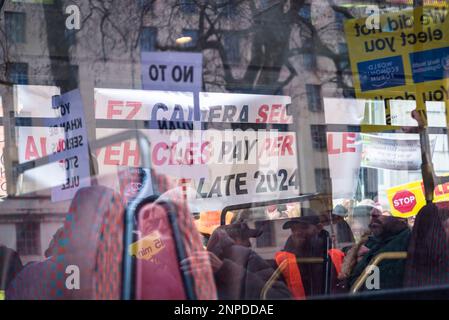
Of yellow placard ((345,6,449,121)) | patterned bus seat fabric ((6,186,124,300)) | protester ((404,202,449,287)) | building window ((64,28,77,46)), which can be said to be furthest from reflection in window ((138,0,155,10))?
protester ((404,202,449,287))

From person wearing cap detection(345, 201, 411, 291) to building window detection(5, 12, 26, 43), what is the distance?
1.91 meters

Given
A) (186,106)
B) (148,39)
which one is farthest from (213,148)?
(148,39)

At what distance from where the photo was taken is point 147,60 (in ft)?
9.26

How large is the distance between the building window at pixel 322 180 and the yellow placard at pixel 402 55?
1.43 ft

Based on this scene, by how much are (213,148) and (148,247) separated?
723 mm

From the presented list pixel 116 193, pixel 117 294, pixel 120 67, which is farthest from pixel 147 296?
pixel 120 67

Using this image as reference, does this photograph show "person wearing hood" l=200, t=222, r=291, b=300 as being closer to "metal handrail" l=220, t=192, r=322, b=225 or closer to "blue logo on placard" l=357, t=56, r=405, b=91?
"metal handrail" l=220, t=192, r=322, b=225

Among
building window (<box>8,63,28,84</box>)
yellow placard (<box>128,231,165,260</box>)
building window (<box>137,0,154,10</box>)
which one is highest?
building window (<box>137,0,154,10</box>)

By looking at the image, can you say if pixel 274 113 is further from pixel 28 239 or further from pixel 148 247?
pixel 28 239

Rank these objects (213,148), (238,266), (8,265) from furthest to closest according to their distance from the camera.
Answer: (213,148)
(238,266)
(8,265)

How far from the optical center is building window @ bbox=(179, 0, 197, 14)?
9.37 ft

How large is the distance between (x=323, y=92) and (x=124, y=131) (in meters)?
1.09

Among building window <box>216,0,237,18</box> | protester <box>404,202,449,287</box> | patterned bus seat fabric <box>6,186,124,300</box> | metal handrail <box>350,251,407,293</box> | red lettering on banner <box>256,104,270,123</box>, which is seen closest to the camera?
patterned bus seat fabric <box>6,186,124,300</box>

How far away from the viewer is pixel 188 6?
287cm
